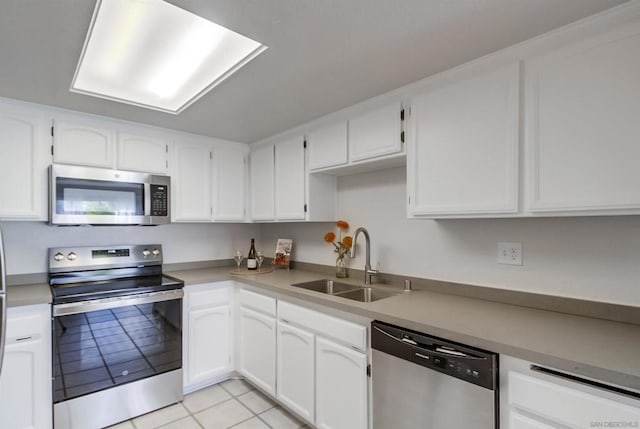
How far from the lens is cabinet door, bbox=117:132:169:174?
7.99ft

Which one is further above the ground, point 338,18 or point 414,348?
point 338,18

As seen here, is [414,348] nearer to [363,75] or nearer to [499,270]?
[499,270]

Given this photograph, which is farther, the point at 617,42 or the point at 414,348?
the point at 414,348

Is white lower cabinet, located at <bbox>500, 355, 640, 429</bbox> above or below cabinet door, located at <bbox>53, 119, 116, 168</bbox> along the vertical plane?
below

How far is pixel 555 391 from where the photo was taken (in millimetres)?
1045

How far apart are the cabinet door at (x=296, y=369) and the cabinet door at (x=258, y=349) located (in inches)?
3.5

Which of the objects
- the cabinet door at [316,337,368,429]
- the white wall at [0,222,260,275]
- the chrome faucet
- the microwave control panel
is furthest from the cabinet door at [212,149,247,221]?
the cabinet door at [316,337,368,429]

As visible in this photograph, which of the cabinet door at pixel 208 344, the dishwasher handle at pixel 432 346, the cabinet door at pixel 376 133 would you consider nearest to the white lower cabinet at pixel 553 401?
the dishwasher handle at pixel 432 346

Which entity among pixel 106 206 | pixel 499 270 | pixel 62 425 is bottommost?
pixel 62 425

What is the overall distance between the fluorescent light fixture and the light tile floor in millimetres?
2082

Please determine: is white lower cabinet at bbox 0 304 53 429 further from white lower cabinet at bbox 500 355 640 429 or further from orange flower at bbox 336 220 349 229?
white lower cabinet at bbox 500 355 640 429

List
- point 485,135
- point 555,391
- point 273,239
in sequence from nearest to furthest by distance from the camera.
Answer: point 555,391
point 485,135
point 273,239

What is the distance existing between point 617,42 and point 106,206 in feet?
9.61

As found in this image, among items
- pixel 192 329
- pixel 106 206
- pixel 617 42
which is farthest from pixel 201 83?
pixel 617 42
